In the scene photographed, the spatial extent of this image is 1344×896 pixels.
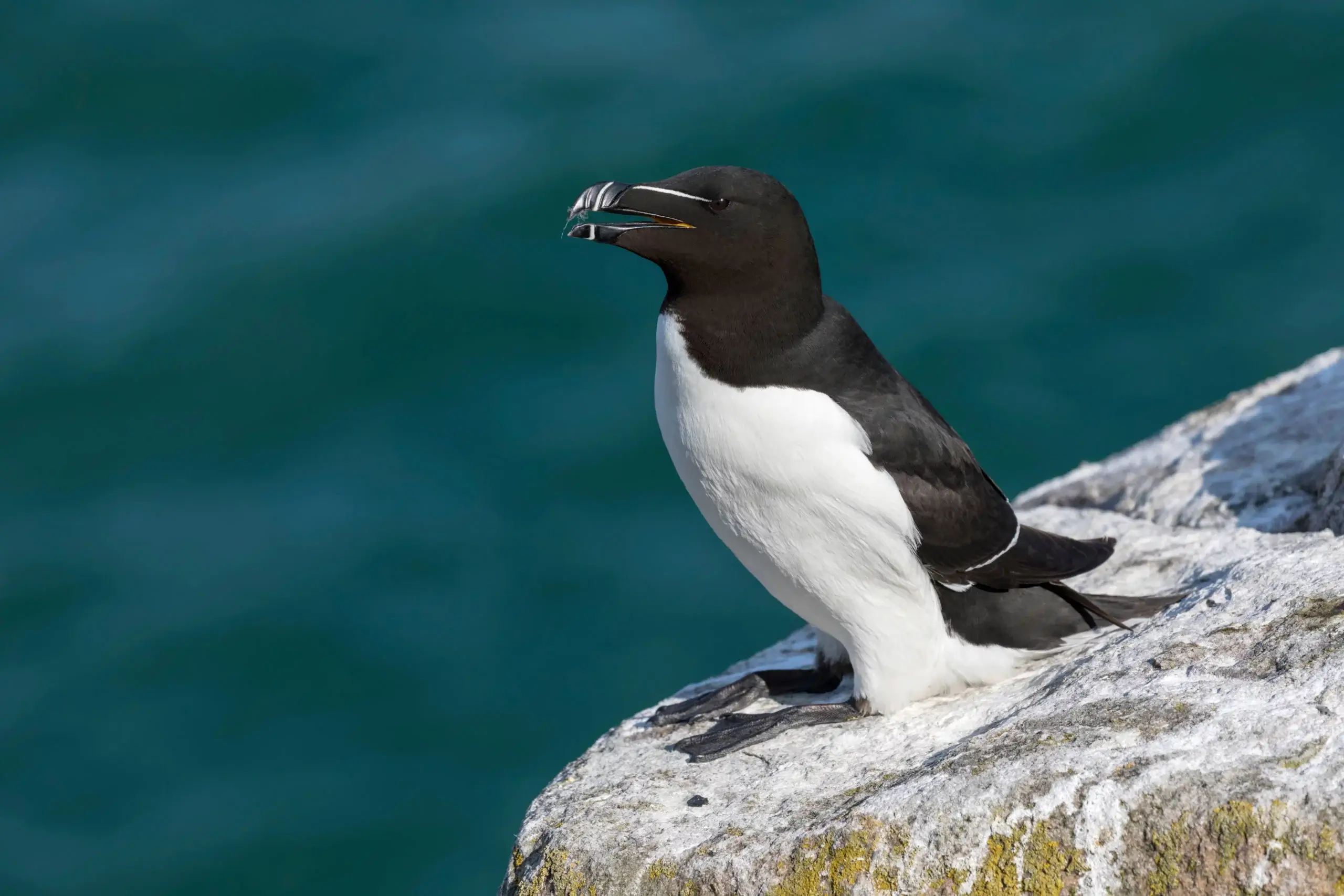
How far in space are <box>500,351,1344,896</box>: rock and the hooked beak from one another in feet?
4.77

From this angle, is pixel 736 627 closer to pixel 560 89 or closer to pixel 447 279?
pixel 447 279

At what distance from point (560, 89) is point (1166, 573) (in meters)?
7.33

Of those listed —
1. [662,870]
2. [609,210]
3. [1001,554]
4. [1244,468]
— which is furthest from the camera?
[1244,468]

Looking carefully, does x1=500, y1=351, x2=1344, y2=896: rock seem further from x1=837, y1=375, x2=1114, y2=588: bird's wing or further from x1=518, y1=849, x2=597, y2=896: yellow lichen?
x1=837, y1=375, x2=1114, y2=588: bird's wing

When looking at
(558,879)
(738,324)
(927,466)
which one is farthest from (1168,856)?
(738,324)

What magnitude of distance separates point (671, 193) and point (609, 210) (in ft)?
0.56

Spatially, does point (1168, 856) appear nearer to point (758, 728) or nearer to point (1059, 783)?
point (1059, 783)

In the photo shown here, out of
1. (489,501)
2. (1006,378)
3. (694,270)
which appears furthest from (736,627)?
(694,270)

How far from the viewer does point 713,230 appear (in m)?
4.13

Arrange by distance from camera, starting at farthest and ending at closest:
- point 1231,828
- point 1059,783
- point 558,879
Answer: point 558,879 < point 1059,783 < point 1231,828

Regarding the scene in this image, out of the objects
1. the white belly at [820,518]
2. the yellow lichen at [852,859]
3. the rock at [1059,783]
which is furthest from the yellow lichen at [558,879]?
the white belly at [820,518]

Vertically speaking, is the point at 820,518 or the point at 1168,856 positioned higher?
the point at 820,518

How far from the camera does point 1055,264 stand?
10516 millimetres

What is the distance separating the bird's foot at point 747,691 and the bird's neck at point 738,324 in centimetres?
111
